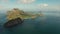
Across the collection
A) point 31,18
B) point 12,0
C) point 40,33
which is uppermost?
point 12,0

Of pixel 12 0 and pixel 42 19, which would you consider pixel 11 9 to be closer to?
pixel 12 0

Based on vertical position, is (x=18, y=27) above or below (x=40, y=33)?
above

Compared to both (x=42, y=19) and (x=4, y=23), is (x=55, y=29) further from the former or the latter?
(x=4, y=23)

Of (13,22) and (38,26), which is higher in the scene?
(13,22)

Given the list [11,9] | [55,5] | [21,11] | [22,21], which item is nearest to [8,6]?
[11,9]

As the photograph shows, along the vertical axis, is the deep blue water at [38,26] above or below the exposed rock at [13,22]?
below

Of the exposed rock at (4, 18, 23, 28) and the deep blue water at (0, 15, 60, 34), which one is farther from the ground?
the exposed rock at (4, 18, 23, 28)
